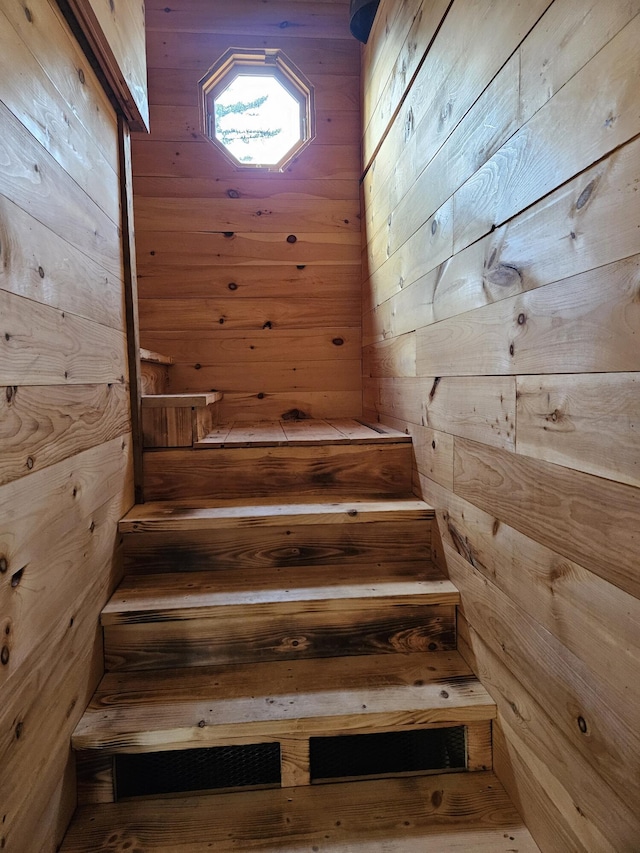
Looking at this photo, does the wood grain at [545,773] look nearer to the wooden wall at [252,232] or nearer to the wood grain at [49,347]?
the wood grain at [49,347]

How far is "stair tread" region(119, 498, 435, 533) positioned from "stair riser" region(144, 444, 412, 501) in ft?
0.27

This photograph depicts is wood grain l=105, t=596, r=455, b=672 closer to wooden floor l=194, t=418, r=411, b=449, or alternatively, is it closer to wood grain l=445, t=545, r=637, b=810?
wood grain l=445, t=545, r=637, b=810

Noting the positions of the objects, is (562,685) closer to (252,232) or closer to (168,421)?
(168,421)

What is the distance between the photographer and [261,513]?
1.45 metres

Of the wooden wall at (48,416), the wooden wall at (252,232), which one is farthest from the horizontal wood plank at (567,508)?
the wooden wall at (252,232)

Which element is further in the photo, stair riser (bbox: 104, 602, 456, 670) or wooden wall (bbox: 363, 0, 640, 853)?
stair riser (bbox: 104, 602, 456, 670)

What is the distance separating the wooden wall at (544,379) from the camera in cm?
67

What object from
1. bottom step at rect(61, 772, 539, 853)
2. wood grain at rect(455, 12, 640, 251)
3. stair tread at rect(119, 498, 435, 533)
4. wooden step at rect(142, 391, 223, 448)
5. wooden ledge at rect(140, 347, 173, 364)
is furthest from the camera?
wooden ledge at rect(140, 347, 173, 364)

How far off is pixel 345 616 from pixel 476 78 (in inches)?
55.3

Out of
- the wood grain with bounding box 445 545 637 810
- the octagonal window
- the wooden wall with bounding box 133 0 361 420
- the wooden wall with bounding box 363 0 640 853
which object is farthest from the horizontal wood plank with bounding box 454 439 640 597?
the octagonal window

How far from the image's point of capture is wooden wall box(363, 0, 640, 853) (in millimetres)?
668

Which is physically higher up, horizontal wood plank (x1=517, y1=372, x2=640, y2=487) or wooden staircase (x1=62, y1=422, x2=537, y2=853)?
horizontal wood plank (x1=517, y1=372, x2=640, y2=487)

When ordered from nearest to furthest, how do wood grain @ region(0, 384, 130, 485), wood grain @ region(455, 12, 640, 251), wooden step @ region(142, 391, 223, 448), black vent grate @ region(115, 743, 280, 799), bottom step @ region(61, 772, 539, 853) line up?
wood grain @ region(455, 12, 640, 251) → wood grain @ region(0, 384, 130, 485) → bottom step @ region(61, 772, 539, 853) → black vent grate @ region(115, 743, 280, 799) → wooden step @ region(142, 391, 223, 448)

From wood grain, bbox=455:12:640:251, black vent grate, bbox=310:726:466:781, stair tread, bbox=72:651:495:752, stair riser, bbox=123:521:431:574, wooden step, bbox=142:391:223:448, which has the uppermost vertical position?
wood grain, bbox=455:12:640:251
